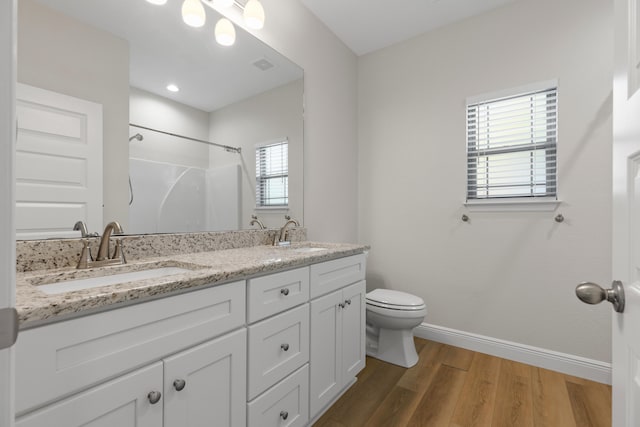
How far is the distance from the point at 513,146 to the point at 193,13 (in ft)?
7.10

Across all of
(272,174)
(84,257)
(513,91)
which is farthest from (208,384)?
(513,91)

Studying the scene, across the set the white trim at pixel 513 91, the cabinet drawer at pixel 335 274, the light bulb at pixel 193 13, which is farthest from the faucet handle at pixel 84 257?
the white trim at pixel 513 91

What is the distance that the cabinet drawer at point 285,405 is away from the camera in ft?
3.61

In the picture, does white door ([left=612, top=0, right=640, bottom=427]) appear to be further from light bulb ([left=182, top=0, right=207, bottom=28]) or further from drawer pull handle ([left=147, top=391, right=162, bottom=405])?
light bulb ([left=182, top=0, right=207, bottom=28])

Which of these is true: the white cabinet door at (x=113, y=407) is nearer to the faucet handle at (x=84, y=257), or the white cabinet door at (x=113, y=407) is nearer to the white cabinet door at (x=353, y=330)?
the faucet handle at (x=84, y=257)

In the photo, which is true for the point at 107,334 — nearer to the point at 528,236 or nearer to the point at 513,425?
the point at 513,425

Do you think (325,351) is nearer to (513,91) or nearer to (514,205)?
(514,205)

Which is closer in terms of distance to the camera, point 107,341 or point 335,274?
point 107,341

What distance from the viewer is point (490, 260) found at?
85.2 inches

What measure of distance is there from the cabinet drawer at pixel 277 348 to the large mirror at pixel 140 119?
695mm

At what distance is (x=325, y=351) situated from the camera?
1487 millimetres

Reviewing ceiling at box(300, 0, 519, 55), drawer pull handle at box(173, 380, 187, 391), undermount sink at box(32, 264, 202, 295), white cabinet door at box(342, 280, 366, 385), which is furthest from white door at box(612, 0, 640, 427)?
ceiling at box(300, 0, 519, 55)

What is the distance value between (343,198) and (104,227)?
1.81m

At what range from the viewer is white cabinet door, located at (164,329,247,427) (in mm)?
838
